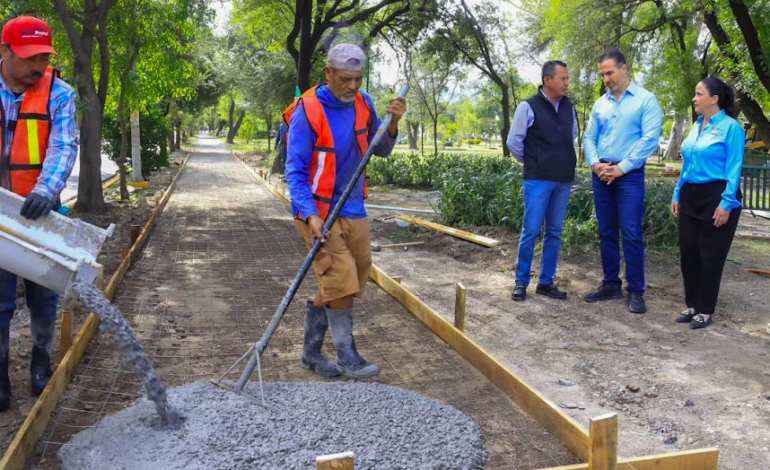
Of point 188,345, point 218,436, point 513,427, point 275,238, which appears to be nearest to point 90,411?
point 218,436

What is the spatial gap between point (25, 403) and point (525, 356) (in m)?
2.78

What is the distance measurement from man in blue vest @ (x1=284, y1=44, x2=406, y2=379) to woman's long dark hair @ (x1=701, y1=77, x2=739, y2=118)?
255cm

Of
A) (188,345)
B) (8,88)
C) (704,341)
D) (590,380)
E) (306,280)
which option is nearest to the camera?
(8,88)

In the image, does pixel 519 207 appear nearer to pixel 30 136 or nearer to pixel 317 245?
pixel 317 245

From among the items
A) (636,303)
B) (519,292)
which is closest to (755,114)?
(636,303)

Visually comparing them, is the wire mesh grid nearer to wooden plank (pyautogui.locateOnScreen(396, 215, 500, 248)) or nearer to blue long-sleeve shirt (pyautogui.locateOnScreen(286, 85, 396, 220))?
blue long-sleeve shirt (pyautogui.locateOnScreen(286, 85, 396, 220))

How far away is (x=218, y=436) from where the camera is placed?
2691 millimetres

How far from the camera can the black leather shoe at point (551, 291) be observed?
5.45m

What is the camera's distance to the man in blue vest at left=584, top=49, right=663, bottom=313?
16.4 ft

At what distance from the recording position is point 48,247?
282 centimetres

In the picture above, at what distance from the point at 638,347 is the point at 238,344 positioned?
2.54 m

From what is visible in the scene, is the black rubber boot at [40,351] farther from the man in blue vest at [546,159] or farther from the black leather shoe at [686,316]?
the black leather shoe at [686,316]

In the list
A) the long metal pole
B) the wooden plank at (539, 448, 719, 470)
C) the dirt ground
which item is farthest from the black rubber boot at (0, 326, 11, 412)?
the dirt ground

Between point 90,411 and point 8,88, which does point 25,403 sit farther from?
→ point 8,88
